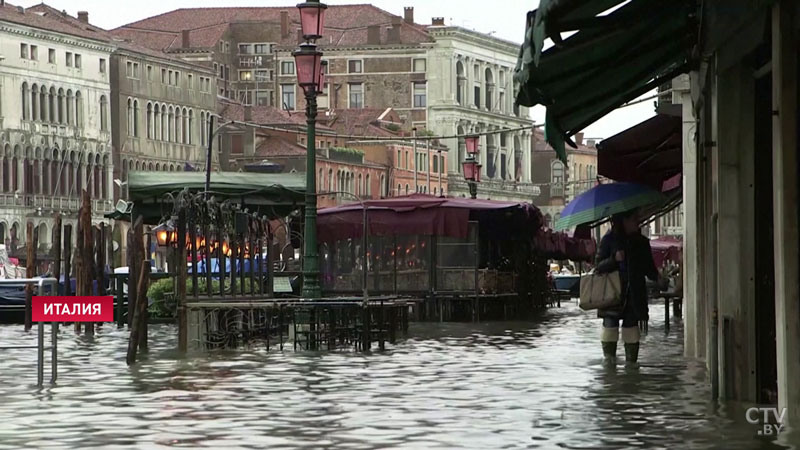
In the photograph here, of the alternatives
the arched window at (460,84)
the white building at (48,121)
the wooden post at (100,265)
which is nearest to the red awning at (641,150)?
the wooden post at (100,265)

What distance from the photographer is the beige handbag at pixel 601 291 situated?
2092 centimetres

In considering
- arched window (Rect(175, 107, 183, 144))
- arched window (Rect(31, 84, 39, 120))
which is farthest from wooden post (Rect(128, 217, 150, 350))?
arched window (Rect(175, 107, 183, 144))

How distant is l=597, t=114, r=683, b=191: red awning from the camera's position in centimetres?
2305

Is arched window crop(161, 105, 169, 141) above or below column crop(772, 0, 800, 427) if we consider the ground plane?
above

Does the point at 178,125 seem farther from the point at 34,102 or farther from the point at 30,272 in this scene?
the point at 30,272

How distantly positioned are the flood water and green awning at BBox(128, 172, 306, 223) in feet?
30.4

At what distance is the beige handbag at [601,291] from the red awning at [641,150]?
7.18 ft

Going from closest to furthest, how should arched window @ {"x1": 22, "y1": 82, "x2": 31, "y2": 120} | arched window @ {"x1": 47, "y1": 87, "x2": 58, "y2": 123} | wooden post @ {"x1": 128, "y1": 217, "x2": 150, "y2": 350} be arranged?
wooden post @ {"x1": 128, "y1": 217, "x2": 150, "y2": 350} < arched window @ {"x1": 22, "y1": 82, "x2": 31, "y2": 120} < arched window @ {"x1": 47, "y1": 87, "x2": 58, "y2": 123}

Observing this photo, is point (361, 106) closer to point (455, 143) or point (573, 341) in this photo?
point (455, 143)

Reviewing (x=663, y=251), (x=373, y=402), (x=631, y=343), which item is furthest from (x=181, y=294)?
(x=663, y=251)

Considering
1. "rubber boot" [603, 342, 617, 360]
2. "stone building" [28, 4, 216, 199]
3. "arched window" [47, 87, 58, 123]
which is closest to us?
"rubber boot" [603, 342, 617, 360]

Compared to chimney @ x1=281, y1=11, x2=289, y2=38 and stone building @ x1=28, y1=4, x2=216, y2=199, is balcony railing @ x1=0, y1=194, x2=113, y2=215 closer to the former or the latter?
stone building @ x1=28, y1=4, x2=216, y2=199

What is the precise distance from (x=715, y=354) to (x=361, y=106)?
134 m

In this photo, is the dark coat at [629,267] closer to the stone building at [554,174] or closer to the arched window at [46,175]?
the arched window at [46,175]
